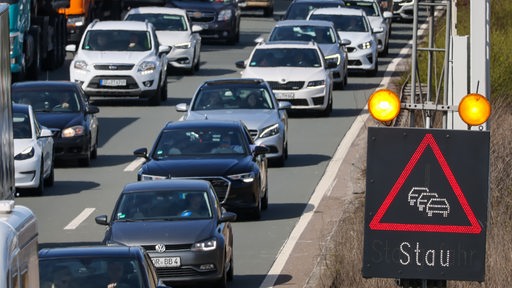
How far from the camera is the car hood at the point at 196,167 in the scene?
2305 cm

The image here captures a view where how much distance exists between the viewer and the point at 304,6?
168 feet

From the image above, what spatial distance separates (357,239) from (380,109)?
5754 millimetres

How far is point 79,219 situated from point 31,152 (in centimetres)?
235

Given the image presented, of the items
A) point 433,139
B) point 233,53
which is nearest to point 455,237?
point 433,139

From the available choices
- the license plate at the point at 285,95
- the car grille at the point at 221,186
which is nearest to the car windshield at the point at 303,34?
the license plate at the point at 285,95

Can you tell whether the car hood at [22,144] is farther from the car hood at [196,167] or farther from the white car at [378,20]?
the white car at [378,20]

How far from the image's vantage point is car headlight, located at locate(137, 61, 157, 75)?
36156 millimetres

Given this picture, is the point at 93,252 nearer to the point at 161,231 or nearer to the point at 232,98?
the point at 161,231

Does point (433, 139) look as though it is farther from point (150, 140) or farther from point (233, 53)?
point (233, 53)

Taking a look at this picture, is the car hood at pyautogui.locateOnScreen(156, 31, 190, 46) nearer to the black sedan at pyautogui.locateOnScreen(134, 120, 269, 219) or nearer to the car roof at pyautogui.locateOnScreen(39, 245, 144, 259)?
the black sedan at pyautogui.locateOnScreen(134, 120, 269, 219)

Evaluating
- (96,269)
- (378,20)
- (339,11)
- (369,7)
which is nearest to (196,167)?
(96,269)

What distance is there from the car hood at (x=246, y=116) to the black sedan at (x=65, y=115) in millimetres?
1766

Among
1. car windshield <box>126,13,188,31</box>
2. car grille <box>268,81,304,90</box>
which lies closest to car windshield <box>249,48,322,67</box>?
car grille <box>268,81,304,90</box>

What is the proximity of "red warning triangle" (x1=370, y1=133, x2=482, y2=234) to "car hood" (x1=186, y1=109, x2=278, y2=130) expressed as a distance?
54.7 feet
